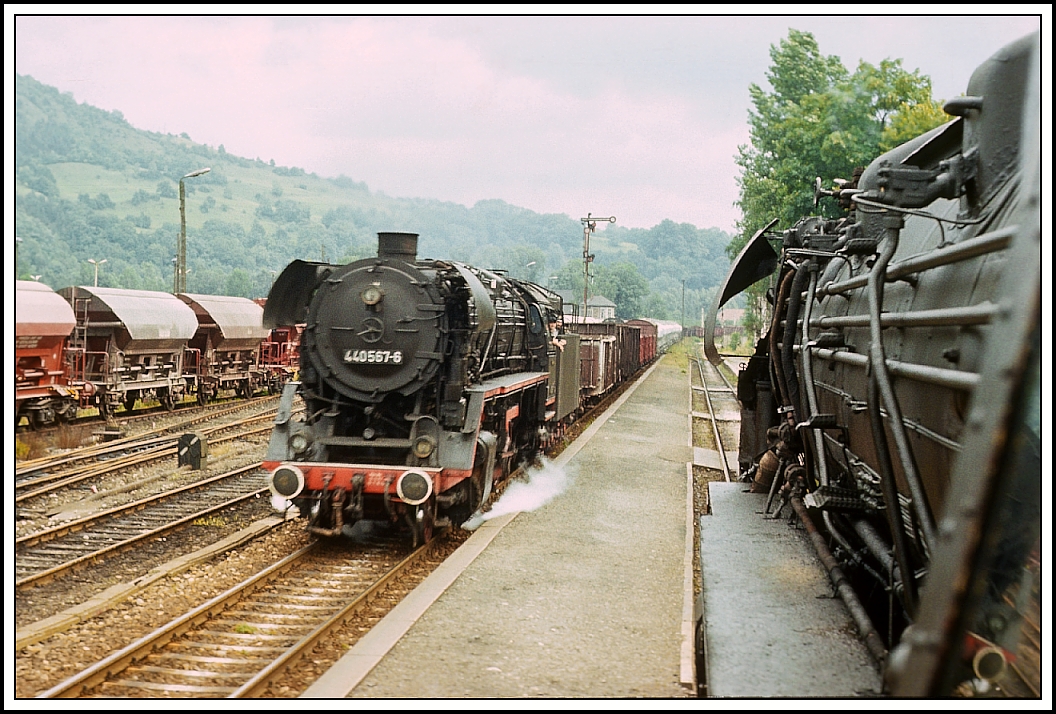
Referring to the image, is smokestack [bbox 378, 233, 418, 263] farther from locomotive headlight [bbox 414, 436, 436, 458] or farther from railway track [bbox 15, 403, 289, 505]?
railway track [bbox 15, 403, 289, 505]

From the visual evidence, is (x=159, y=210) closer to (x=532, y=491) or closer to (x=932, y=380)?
(x=932, y=380)

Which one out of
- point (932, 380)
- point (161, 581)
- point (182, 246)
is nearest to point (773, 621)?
point (932, 380)

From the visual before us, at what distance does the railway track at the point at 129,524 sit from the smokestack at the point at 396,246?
359cm

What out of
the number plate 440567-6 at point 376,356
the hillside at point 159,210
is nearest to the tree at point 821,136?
the hillside at point 159,210

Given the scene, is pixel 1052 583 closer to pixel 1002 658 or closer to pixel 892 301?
pixel 1002 658

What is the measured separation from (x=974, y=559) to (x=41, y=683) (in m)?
4.80

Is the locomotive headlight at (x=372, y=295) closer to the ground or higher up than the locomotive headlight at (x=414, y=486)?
higher up

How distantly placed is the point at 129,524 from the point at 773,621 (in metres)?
6.87

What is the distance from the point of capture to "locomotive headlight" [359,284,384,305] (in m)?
9.04

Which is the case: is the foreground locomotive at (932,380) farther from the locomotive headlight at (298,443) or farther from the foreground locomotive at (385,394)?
the locomotive headlight at (298,443)

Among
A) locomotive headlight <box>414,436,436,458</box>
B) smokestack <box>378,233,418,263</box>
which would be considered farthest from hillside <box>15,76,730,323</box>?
locomotive headlight <box>414,436,436,458</box>

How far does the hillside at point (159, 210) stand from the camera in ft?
9.66

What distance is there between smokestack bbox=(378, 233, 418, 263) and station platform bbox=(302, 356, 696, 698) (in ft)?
10.1

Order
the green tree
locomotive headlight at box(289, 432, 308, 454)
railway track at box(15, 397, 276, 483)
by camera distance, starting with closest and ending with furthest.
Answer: railway track at box(15, 397, 276, 483), locomotive headlight at box(289, 432, 308, 454), the green tree
